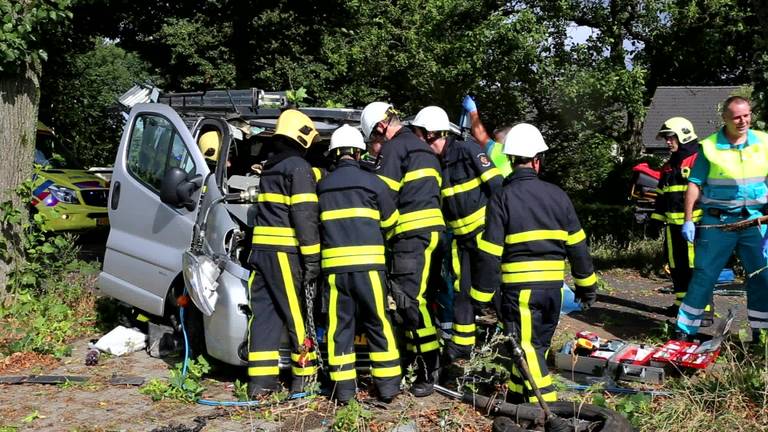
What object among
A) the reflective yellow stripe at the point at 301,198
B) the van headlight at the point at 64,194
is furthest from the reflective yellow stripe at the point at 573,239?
the van headlight at the point at 64,194

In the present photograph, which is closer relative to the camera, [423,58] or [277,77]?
[423,58]

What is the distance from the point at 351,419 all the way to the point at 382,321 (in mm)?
779

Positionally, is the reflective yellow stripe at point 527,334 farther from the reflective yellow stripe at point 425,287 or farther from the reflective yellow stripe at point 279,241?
the reflective yellow stripe at point 279,241

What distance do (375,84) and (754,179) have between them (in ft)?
61.6

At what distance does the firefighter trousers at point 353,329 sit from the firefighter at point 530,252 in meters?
0.79

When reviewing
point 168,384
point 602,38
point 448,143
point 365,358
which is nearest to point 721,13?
point 602,38

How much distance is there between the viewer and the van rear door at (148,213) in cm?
655

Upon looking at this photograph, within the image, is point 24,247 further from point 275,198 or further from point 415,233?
point 415,233

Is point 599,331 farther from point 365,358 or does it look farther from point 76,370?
point 76,370

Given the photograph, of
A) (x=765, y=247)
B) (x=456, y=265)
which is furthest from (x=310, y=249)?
(x=765, y=247)

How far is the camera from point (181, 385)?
230 inches

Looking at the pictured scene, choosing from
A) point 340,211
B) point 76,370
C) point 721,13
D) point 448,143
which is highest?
point 721,13

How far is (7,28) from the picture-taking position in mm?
7617

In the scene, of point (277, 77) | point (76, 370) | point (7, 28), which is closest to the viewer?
point (76, 370)
